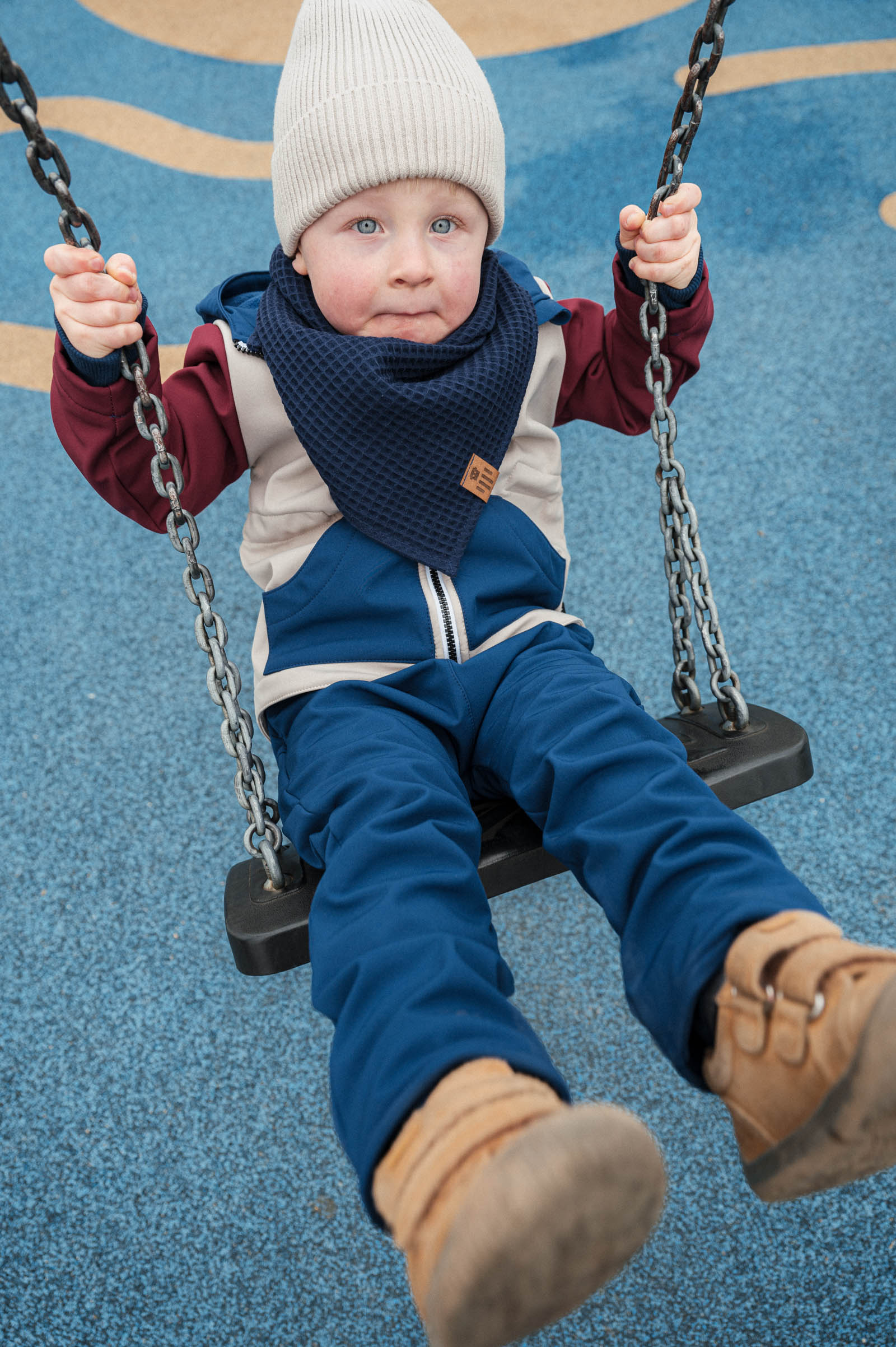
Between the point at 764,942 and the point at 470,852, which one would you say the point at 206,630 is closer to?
the point at 470,852

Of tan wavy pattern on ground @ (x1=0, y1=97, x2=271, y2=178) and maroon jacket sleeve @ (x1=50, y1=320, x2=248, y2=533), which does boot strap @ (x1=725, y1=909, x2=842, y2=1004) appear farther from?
tan wavy pattern on ground @ (x1=0, y1=97, x2=271, y2=178)

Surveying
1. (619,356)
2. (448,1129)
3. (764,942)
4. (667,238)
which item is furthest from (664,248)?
(448,1129)

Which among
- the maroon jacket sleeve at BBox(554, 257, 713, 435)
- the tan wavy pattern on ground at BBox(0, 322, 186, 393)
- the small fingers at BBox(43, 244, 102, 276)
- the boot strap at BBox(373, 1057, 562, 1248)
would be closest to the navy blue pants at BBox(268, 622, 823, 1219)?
the boot strap at BBox(373, 1057, 562, 1248)

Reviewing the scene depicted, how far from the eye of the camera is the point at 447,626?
3.13ft

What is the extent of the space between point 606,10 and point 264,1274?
140 inches

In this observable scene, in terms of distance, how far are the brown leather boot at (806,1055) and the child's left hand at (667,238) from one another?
60 cm

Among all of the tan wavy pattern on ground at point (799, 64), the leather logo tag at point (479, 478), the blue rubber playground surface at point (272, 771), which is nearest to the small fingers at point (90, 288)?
the leather logo tag at point (479, 478)

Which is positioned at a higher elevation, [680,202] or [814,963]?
[680,202]

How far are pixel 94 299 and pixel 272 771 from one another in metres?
0.83

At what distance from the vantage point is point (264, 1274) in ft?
3.26

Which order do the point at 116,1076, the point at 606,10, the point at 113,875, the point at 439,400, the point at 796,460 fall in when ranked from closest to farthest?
the point at 439,400 → the point at 116,1076 → the point at 113,875 → the point at 796,460 → the point at 606,10

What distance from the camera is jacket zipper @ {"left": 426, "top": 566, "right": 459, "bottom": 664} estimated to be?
3.13 ft

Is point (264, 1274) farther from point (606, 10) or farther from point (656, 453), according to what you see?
point (606, 10)

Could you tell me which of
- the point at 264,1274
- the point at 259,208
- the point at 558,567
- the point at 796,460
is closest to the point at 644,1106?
the point at 264,1274
